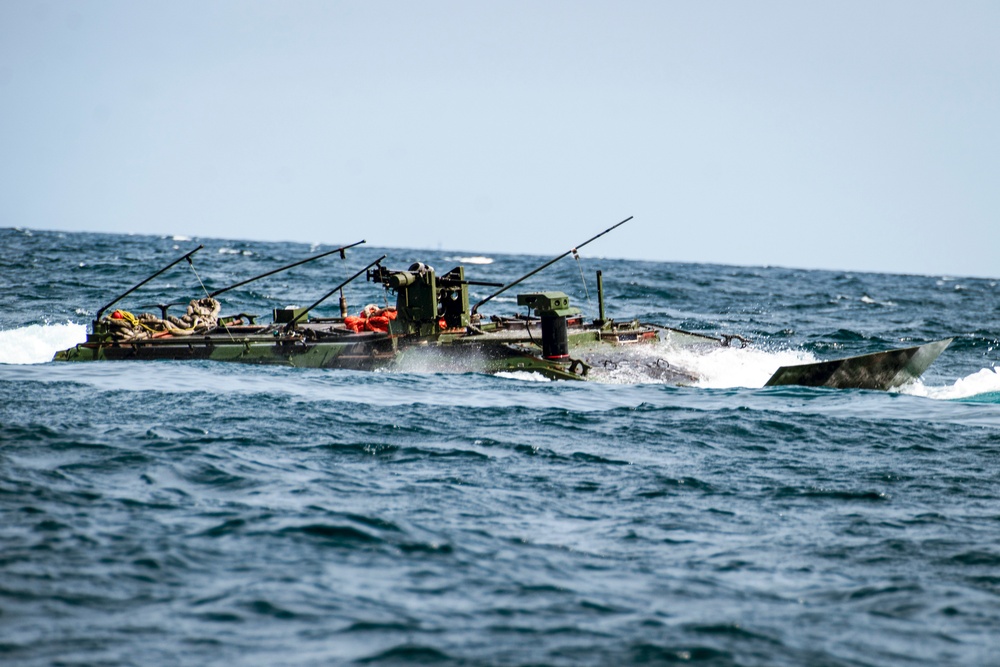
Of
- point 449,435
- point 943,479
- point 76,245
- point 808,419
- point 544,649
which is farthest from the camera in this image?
point 76,245

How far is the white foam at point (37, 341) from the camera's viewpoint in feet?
79.9

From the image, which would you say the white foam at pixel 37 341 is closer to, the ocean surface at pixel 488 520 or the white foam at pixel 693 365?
the ocean surface at pixel 488 520

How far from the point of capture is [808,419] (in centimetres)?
1611

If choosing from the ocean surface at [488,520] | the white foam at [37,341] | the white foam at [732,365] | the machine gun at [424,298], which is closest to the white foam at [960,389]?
the ocean surface at [488,520]

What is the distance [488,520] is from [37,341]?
1940cm

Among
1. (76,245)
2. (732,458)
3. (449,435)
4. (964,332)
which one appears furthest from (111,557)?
(76,245)

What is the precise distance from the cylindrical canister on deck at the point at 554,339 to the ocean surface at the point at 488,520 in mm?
642

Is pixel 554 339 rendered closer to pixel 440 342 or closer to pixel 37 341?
pixel 440 342

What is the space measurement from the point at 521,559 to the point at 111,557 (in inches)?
133

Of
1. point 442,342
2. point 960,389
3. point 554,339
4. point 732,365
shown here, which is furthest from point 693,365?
point 960,389

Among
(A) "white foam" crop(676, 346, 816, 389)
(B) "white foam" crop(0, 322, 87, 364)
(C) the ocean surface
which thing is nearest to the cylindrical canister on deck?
(C) the ocean surface

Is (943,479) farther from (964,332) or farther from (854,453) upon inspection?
(964,332)

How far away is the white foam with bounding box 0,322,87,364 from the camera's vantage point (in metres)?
24.4

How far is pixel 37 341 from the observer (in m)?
26.0
